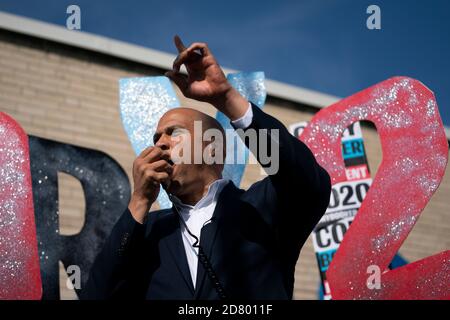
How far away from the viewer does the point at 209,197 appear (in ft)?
8.23

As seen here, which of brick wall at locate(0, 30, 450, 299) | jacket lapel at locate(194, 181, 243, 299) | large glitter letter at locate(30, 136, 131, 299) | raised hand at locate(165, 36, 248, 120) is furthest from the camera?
brick wall at locate(0, 30, 450, 299)

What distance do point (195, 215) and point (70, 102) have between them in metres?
4.22

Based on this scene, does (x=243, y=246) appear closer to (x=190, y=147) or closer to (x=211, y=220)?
(x=211, y=220)

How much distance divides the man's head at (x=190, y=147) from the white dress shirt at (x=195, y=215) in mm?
52

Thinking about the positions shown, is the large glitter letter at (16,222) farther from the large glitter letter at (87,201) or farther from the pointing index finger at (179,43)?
the pointing index finger at (179,43)

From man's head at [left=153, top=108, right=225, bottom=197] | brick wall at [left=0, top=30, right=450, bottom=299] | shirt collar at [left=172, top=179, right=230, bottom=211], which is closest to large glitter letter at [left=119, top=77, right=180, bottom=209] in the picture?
man's head at [left=153, top=108, right=225, bottom=197]

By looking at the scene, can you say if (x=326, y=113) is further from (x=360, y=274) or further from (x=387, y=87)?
(x=360, y=274)

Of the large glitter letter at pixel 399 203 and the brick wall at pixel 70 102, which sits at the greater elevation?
the brick wall at pixel 70 102

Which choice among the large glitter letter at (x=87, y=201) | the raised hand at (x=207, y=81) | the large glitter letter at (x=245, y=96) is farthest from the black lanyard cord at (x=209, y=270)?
the large glitter letter at (x=87, y=201)

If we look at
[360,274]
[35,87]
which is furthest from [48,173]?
[35,87]

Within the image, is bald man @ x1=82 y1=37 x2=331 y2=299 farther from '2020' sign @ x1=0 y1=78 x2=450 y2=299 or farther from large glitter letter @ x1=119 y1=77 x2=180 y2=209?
large glitter letter @ x1=119 y1=77 x2=180 y2=209

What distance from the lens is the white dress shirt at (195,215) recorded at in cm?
240

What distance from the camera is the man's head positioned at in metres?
2.50

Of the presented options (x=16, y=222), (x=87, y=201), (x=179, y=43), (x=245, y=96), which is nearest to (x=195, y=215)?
(x=179, y=43)
